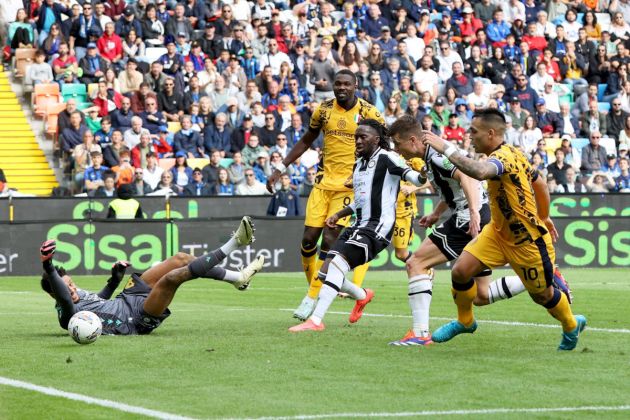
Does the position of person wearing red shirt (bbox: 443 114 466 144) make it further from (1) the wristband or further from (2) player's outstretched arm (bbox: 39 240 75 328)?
(1) the wristband

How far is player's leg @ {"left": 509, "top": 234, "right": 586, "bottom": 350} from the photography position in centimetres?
959

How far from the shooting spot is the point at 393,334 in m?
11.4

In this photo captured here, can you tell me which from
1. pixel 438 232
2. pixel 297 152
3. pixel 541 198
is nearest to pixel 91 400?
pixel 541 198

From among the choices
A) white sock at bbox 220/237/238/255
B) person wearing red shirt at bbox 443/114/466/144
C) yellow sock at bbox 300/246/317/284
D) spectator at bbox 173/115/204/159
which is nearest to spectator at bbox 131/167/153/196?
spectator at bbox 173/115/204/159

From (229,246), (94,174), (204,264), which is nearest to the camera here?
(204,264)

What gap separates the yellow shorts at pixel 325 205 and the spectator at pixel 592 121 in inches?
721

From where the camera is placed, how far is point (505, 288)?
1123 cm

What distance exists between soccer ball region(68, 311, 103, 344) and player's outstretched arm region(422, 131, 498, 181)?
3293 millimetres

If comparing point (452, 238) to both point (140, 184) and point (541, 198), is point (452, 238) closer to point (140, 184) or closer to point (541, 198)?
point (541, 198)

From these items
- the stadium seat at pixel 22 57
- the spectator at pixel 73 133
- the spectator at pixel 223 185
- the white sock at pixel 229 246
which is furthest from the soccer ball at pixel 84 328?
the stadium seat at pixel 22 57

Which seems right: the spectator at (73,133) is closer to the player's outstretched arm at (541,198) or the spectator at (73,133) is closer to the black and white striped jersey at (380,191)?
the black and white striped jersey at (380,191)

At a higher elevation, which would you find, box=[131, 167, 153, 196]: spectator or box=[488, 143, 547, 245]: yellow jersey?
box=[488, 143, 547, 245]: yellow jersey

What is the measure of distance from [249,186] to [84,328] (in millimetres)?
14926

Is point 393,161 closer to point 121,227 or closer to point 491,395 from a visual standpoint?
point 491,395
